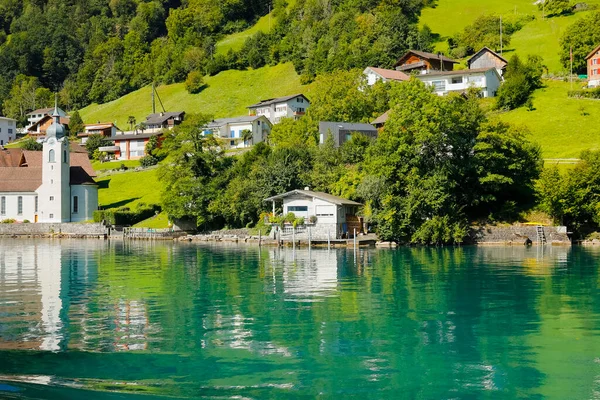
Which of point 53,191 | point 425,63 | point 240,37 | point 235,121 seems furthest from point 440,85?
point 240,37

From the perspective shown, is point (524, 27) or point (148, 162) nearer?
point (148, 162)

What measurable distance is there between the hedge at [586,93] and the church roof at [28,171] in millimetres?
62804

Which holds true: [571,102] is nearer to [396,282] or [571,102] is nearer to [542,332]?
[396,282]

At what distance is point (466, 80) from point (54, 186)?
188 ft

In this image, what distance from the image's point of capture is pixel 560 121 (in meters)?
88.7

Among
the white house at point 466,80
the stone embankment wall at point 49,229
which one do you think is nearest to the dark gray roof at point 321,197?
the stone embankment wall at point 49,229

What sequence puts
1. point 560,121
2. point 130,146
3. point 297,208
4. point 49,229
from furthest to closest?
point 130,146 → point 49,229 → point 560,121 → point 297,208

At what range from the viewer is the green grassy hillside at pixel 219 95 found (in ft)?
495

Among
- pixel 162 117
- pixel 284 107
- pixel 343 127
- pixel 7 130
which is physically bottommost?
pixel 343 127

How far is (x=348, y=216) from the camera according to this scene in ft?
232

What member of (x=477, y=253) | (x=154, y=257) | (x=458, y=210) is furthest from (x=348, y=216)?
(x=154, y=257)

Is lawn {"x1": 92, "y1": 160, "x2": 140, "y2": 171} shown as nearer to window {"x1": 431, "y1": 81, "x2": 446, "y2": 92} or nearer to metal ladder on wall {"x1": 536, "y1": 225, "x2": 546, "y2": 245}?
window {"x1": 431, "y1": 81, "x2": 446, "y2": 92}

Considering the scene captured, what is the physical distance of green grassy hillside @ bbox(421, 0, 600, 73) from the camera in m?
124

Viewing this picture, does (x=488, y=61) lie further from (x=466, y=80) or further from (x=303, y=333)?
(x=303, y=333)
